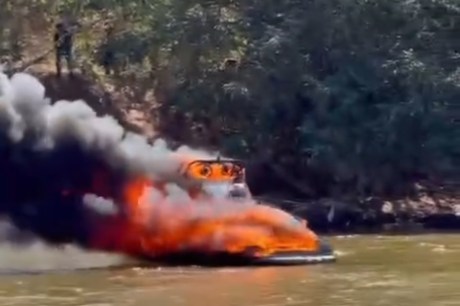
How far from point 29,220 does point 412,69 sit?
2095 centimetres

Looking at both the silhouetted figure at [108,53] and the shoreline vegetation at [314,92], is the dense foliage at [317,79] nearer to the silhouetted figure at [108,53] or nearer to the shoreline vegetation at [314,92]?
the shoreline vegetation at [314,92]

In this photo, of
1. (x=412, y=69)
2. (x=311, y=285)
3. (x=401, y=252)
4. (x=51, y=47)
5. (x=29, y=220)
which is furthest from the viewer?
(x=51, y=47)

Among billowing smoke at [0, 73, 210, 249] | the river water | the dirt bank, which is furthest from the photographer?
the dirt bank

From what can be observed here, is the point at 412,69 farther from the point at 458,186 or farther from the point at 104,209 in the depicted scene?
the point at 104,209

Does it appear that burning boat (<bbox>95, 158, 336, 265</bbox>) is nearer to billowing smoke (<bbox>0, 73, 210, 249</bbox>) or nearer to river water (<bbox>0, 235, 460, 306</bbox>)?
billowing smoke (<bbox>0, 73, 210, 249</bbox>)

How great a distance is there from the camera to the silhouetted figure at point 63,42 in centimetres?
5556

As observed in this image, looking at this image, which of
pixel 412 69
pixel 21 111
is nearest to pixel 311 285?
pixel 21 111

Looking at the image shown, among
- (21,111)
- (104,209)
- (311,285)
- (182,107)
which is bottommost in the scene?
(311,285)

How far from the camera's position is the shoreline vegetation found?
4944 centimetres

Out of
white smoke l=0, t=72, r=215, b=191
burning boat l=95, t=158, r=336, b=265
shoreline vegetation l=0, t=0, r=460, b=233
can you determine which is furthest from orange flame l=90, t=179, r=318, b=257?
shoreline vegetation l=0, t=0, r=460, b=233

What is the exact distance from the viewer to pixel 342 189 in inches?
2004

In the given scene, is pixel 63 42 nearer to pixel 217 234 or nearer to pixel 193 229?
pixel 193 229

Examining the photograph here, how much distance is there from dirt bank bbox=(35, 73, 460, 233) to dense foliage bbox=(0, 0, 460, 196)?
0.68 m

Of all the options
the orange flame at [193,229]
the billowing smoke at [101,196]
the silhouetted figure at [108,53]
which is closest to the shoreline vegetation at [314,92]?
the silhouetted figure at [108,53]
